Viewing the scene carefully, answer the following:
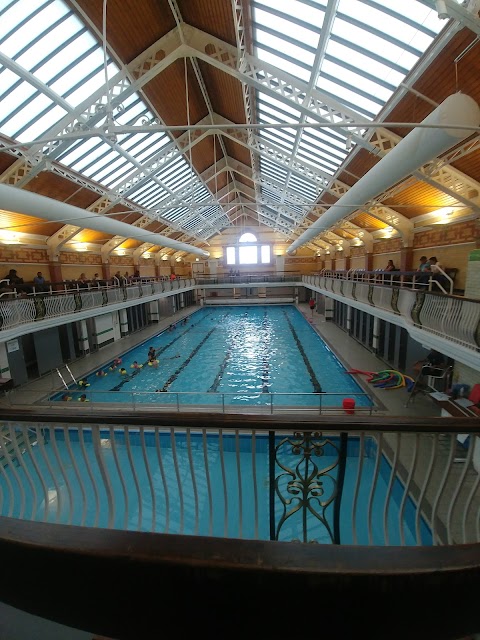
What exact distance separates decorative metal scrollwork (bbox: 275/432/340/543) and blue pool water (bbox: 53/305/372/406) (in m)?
2.15

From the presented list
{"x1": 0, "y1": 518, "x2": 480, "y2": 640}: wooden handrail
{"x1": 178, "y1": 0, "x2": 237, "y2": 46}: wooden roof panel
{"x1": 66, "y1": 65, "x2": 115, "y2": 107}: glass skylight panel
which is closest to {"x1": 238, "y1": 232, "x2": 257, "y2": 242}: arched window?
{"x1": 66, "y1": 65, "x2": 115, "y2": 107}: glass skylight panel

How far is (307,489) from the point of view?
172 centimetres

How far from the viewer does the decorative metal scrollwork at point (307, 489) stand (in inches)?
64.3

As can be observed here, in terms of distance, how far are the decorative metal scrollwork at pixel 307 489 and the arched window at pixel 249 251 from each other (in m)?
27.4

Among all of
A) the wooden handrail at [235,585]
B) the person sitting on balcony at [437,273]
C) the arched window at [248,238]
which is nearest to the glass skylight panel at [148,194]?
the person sitting on balcony at [437,273]

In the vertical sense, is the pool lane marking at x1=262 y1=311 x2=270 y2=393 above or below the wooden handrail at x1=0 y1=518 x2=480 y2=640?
below

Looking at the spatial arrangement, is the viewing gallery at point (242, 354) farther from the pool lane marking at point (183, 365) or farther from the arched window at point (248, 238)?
the arched window at point (248, 238)

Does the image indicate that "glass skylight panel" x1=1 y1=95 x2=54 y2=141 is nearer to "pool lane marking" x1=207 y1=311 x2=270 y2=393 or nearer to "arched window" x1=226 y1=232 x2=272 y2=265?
"pool lane marking" x1=207 y1=311 x2=270 y2=393

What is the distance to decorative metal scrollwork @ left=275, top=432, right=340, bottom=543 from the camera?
1.63m

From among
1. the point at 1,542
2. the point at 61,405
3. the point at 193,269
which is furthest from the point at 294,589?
the point at 193,269

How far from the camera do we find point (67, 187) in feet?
37.8

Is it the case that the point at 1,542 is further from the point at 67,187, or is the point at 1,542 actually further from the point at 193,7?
the point at 67,187

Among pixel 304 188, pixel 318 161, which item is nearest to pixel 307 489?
pixel 318 161

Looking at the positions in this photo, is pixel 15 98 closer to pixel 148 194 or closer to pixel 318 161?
pixel 148 194
